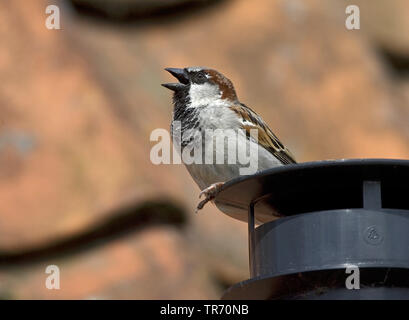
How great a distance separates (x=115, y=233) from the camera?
736cm

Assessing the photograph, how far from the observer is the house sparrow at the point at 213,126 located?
5.24 metres

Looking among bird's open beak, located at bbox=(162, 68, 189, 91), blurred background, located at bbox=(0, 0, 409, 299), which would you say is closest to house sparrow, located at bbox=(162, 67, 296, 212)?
bird's open beak, located at bbox=(162, 68, 189, 91)

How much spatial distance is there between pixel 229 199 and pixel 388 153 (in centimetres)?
453

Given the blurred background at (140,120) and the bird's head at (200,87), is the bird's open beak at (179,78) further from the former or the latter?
the blurred background at (140,120)

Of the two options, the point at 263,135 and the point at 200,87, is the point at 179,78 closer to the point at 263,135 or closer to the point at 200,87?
the point at 200,87

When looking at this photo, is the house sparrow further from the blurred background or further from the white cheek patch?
the blurred background

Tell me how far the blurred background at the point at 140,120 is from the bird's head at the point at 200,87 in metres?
1.64

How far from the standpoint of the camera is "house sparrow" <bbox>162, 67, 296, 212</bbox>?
17.2ft

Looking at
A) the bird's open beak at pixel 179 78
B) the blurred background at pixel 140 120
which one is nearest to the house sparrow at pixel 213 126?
the bird's open beak at pixel 179 78

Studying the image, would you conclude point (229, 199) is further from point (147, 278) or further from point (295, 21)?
point (295, 21)

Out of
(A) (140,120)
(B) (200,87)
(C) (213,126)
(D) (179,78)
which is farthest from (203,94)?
(A) (140,120)

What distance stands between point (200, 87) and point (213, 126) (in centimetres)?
48

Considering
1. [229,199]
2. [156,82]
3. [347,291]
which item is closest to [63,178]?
[156,82]
